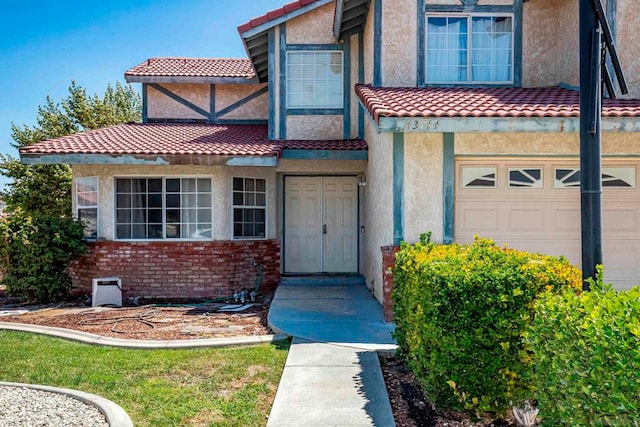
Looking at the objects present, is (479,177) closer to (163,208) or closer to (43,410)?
(43,410)

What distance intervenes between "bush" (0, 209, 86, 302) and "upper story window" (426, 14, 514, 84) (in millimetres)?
8529

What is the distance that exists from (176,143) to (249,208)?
2220 mm

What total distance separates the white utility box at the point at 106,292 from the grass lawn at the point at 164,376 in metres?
3.10

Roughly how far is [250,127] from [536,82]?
7.25 m

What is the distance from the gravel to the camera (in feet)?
14.3

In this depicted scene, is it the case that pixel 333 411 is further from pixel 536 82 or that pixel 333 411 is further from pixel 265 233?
pixel 536 82

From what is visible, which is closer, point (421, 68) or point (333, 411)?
point (333, 411)

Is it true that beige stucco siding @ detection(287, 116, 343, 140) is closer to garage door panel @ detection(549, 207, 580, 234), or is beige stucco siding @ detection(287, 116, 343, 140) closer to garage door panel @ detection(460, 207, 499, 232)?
garage door panel @ detection(460, 207, 499, 232)

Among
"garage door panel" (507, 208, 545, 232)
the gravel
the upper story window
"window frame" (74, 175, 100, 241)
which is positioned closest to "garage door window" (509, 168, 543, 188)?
"garage door panel" (507, 208, 545, 232)

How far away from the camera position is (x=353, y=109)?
1212cm

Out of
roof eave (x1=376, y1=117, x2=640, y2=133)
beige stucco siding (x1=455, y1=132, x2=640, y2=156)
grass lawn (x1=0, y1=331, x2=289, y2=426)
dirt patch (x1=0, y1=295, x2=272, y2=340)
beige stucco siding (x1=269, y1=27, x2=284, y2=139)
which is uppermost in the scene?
beige stucco siding (x1=269, y1=27, x2=284, y2=139)

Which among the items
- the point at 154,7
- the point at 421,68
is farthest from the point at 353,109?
the point at 154,7

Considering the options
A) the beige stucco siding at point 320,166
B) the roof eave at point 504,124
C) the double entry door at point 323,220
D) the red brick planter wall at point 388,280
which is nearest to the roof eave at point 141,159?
the beige stucco siding at point 320,166

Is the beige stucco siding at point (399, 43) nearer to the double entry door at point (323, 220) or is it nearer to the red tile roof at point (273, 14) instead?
the red tile roof at point (273, 14)
